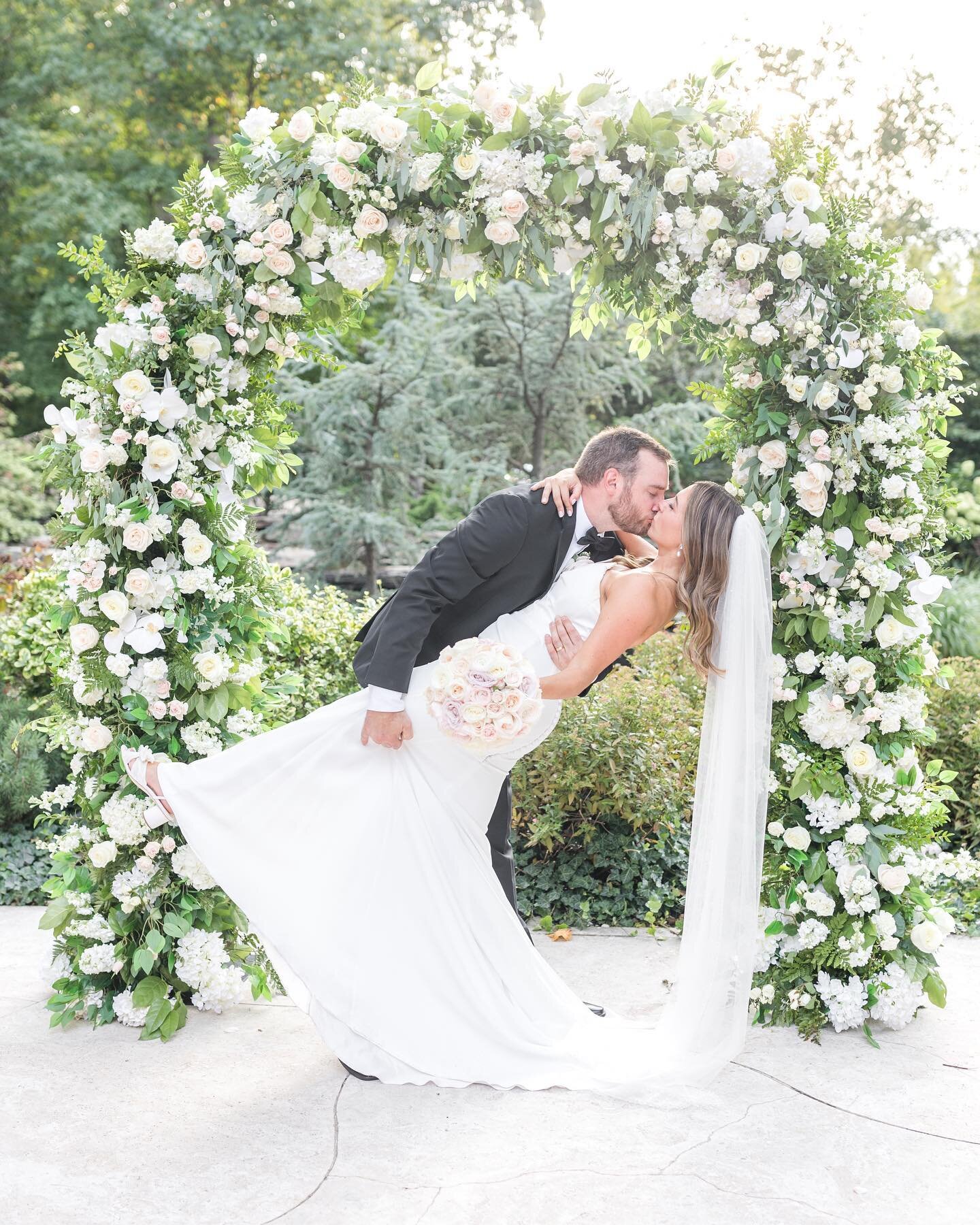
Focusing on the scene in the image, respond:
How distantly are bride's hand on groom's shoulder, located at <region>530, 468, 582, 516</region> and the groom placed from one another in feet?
0.10

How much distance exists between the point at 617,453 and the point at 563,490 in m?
0.22

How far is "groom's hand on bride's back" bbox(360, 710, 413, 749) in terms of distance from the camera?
3.66 meters

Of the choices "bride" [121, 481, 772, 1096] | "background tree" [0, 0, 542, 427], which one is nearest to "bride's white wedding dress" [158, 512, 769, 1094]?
"bride" [121, 481, 772, 1096]

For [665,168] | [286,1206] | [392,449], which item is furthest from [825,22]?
[286,1206]

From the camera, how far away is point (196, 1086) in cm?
352

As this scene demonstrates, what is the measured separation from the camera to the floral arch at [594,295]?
3.78 meters

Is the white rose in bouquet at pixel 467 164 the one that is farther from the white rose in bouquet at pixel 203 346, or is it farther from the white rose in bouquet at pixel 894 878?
the white rose in bouquet at pixel 894 878

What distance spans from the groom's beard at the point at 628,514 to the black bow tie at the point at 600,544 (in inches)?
4.0

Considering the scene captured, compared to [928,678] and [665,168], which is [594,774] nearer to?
[928,678]

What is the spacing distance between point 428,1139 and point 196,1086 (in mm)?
838

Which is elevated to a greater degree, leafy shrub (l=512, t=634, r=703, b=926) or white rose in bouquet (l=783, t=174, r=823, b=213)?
white rose in bouquet (l=783, t=174, r=823, b=213)

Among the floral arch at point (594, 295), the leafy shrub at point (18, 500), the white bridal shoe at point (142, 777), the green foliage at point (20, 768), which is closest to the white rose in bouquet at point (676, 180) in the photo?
the floral arch at point (594, 295)

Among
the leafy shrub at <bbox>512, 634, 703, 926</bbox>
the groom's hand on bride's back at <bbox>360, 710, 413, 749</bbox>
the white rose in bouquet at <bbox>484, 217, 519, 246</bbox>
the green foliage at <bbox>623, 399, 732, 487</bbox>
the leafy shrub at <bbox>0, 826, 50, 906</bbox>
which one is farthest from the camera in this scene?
the green foliage at <bbox>623, 399, 732, 487</bbox>

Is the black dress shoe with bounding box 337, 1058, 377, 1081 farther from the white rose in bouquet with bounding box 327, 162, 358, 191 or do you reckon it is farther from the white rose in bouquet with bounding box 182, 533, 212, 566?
the white rose in bouquet with bounding box 327, 162, 358, 191
